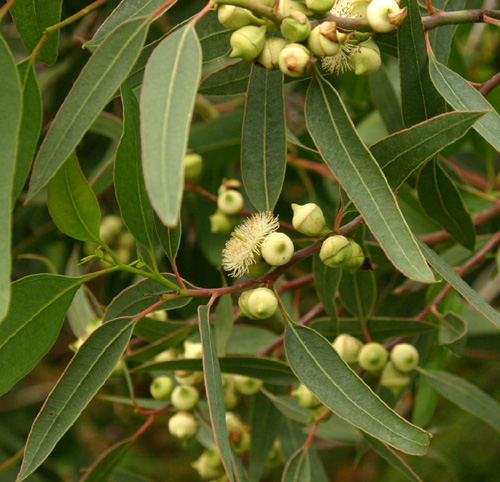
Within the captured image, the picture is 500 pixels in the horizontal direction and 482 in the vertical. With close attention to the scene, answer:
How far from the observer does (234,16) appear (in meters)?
Answer: 0.78

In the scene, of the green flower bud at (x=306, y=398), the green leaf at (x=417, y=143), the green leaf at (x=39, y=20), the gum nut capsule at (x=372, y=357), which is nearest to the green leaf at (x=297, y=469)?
the green flower bud at (x=306, y=398)

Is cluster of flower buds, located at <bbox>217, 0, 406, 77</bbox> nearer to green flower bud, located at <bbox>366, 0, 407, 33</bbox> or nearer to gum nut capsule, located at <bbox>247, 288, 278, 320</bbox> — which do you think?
green flower bud, located at <bbox>366, 0, 407, 33</bbox>

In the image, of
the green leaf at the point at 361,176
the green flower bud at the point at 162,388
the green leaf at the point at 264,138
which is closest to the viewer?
the green leaf at the point at 361,176

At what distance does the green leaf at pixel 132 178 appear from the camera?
869 millimetres

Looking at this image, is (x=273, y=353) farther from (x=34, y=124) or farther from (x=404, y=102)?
(x=34, y=124)

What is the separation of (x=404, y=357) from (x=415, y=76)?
1.72ft

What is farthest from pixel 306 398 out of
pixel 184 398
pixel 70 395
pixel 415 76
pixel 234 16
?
pixel 234 16

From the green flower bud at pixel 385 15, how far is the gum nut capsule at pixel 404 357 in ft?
2.05

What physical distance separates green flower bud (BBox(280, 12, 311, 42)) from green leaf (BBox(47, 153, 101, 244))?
31cm

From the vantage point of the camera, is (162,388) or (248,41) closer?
(248,41)

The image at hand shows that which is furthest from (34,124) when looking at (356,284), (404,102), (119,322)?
(356,284)

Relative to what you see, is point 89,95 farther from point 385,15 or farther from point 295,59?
point 385,15

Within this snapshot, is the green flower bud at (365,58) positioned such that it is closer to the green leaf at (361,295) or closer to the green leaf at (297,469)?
the green leaf at (361,295)

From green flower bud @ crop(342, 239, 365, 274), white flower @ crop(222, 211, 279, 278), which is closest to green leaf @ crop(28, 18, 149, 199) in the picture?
white flower @ crop(222, 211, 279, 278)
